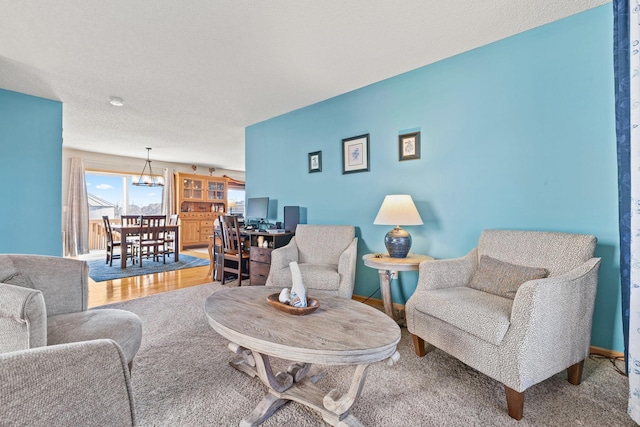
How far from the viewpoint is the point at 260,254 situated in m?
3.55

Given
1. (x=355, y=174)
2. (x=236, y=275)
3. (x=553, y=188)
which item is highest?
(x=355, y=174)

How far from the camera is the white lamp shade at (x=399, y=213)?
248cm

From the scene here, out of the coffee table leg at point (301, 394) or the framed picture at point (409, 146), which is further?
the framed picture at point (409, 146)

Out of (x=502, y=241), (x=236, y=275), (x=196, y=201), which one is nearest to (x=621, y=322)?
(x=502, y=241)

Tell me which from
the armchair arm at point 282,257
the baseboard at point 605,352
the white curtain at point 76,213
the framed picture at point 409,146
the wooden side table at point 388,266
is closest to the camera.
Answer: the baseboard at point 605,352

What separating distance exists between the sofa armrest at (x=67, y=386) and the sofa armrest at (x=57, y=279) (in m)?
1.36

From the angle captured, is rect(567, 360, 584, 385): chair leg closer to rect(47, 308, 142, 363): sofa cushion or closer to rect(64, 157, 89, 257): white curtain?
rect(47, 308, 142, 363): sofa cushion

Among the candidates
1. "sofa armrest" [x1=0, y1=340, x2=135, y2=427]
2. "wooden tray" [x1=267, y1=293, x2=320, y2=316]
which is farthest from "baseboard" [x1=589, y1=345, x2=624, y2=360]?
"sofa armrest" [x1=0, y1=340, x2=135, y2=427]

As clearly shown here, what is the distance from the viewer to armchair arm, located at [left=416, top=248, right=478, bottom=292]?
1975 millimetres

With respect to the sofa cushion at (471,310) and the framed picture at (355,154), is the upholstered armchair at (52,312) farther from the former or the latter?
the framed picture at (355,154)

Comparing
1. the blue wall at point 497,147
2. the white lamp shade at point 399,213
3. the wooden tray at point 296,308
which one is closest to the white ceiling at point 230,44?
the blue wall at point 497,147

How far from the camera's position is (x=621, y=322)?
1943 millimetres

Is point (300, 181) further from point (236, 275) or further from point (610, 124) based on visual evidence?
point (610, 124)

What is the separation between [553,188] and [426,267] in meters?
1.14
